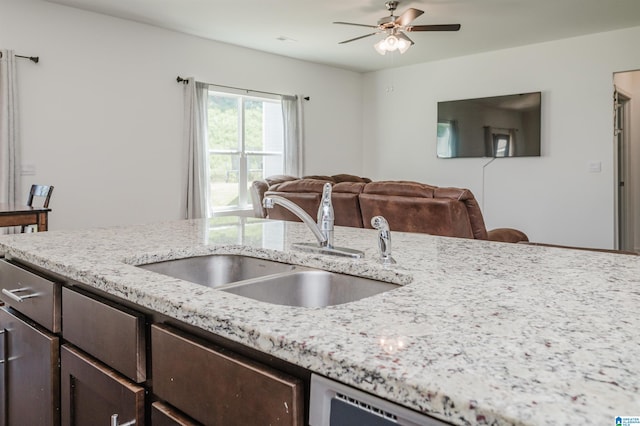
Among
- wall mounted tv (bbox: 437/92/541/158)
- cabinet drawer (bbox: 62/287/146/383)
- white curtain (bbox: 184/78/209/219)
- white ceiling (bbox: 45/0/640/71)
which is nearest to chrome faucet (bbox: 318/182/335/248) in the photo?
cabinet drawer (bbox: 62/287/146/383)

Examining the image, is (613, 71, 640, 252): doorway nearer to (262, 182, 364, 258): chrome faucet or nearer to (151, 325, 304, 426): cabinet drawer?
(262, 182, 364, 258): chrome faucet

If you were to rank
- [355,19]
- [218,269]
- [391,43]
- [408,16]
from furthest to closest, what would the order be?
[355,19] → [391,43] → [408,16] → [218,269]

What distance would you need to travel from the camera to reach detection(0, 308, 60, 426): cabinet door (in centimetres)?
117

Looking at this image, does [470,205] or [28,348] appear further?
[470,205]

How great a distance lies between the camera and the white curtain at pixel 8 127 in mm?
4184

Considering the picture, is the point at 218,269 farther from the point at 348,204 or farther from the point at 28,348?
the point at 348,204

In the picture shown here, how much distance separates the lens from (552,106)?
5.91 metres

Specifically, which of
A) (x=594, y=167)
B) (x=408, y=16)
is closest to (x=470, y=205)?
(x=408, y=16)

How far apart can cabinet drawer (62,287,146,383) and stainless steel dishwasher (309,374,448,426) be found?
0.45m

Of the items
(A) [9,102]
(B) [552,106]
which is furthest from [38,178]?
(B) [552,106]

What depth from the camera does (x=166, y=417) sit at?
0.84m

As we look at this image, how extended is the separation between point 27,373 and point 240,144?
508cm

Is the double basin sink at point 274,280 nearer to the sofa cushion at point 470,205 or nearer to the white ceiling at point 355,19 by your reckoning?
→ the sofa cushion at point 470,205

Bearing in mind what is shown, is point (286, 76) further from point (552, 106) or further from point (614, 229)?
point (614, 229)
